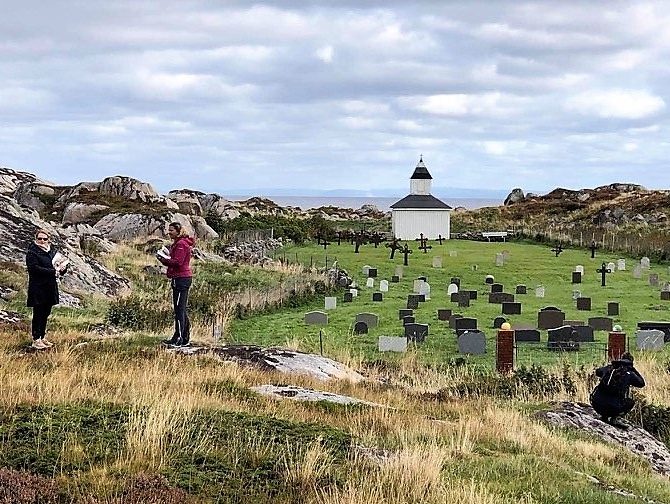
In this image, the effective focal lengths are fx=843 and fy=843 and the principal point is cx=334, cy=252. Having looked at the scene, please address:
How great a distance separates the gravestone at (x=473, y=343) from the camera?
65.6ft

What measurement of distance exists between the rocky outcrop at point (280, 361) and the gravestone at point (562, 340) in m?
7.31

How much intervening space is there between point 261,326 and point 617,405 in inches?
485

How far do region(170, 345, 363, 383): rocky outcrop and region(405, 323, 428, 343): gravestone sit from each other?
21.2ft

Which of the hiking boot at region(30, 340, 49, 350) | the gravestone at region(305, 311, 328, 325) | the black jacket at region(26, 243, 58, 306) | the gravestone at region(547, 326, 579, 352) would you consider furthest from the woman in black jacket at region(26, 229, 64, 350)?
the gravestone at region(547, 326, 579, 352)

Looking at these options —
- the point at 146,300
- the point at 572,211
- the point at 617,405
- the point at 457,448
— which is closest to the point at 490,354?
the point at 617,405

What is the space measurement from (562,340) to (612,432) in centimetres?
877

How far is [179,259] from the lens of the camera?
1402 cm

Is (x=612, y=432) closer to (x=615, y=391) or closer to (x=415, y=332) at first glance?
(x=615, y=391)

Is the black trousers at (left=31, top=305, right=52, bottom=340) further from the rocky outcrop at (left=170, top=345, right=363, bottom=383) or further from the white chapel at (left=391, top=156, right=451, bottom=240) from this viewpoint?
the white chapel at (left=391, top=156, right=451, bottom=240)

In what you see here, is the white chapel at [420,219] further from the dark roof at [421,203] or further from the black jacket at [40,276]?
the black jacket at [40,276]

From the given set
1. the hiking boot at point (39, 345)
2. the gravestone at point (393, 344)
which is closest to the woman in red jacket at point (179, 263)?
the hiking boot at point (39, 345)

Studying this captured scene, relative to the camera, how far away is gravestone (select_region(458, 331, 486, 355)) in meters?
20.0

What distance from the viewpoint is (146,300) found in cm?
2350

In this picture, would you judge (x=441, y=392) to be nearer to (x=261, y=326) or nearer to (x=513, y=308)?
(x=261, y=326)
